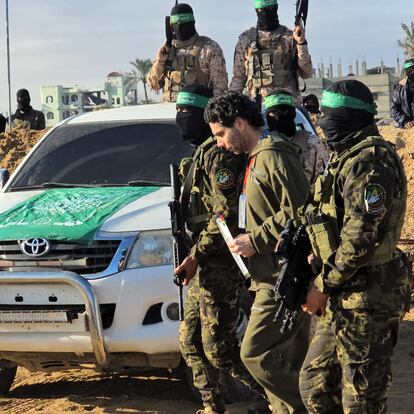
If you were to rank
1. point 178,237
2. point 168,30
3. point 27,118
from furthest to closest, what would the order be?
point 27,118, point 168,30, point 178,237

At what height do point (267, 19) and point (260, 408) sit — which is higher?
point (267, 19)

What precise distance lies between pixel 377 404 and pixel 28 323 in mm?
2456

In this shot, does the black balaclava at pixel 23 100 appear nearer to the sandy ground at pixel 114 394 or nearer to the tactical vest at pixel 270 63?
the tactical vest at pixel 270 63

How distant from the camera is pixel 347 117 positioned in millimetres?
3723

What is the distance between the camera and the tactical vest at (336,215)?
3582 millimetres

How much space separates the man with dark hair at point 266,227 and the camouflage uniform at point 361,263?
588 mm

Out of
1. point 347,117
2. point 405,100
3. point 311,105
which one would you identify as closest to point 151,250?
point 347,117

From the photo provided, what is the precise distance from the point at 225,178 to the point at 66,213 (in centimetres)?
132

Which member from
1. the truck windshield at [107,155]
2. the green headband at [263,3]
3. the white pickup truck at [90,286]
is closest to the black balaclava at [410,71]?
the green headband at [263,3]

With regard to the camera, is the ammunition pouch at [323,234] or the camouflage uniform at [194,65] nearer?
the ammunition pouch at [323,234]

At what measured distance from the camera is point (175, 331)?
17.4ft

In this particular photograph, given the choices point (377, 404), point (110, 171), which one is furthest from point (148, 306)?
point (377, 404)

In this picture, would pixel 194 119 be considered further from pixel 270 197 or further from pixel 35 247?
pixel 35 247

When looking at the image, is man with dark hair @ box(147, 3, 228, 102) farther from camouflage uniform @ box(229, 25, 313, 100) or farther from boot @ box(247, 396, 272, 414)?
boot @ box(247, 396, 272, 414)
